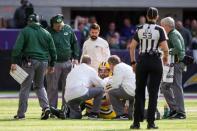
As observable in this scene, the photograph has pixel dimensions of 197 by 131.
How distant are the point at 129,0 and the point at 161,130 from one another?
18.2 m

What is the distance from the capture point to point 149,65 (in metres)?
17.1

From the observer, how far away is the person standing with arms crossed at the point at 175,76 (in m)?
20.0

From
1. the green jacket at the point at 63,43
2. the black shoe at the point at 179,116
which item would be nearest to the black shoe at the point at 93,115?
the green jacket at the point at 63,43

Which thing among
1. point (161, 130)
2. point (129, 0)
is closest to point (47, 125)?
point (161, 130)

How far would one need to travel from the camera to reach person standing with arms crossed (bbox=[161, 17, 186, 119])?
20.0 metres

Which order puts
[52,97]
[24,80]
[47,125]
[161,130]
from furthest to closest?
[52,97] → [24,80] → [47,125] → [161,130]

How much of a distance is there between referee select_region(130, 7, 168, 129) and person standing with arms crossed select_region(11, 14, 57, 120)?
2765 millimetres

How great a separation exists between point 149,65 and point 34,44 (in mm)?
3179

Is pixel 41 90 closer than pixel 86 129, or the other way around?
pixel 86 129

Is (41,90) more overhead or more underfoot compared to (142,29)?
more underfoot

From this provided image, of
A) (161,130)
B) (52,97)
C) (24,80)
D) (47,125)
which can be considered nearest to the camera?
(161,130)

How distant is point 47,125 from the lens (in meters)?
17.8

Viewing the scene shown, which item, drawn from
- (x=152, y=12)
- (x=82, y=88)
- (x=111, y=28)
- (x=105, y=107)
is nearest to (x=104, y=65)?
(x=105, y=107)

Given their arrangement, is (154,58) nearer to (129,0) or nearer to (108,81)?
(108,81)
